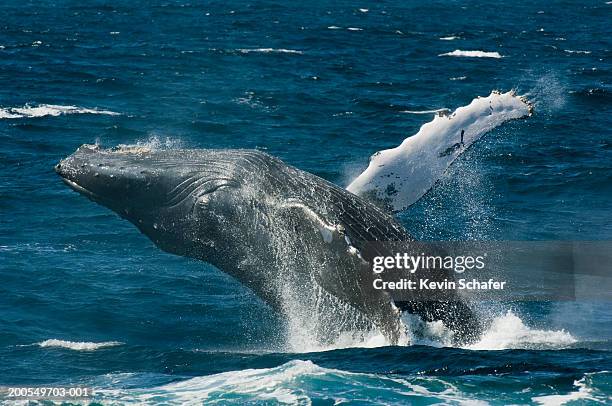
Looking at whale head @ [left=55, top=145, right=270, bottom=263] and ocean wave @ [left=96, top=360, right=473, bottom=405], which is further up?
whale head @ [left=55, top=145, right=270, bottom=263]

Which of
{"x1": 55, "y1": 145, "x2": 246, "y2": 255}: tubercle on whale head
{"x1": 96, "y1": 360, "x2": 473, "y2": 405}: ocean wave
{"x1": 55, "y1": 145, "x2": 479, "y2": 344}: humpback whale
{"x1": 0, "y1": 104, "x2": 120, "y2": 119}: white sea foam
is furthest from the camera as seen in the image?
{"x1": 0, "y1": 104, "x2": 120, "y2": 119}: white sea foam

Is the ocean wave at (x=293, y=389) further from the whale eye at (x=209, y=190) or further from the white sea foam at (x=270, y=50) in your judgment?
the white sea foam at (x=270, y=50)

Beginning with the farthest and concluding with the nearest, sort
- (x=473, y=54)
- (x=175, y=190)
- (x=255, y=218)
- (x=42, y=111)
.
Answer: (x=473, y=54) < (x=42, y=111) < (x=175, y=190) < (x=255, y=218)

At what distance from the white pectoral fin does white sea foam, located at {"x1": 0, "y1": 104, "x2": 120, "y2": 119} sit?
21.2m

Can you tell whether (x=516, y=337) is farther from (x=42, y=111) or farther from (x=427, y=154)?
(x=42, y=111)

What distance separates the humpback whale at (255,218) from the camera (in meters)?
16.6

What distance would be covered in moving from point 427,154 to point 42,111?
22367mm

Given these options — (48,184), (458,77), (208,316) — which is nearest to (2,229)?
(48,184)

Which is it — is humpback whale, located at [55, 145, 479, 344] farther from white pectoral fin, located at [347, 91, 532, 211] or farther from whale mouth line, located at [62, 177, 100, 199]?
white pectoral fin, located at [347, 91, 532, 211]

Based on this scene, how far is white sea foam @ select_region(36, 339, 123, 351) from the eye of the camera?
1878cm

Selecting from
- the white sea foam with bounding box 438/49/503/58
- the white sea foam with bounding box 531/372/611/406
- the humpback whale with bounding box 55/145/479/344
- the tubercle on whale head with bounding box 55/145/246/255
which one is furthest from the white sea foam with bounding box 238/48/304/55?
the white sea foam with bounding box 531/372/611/406

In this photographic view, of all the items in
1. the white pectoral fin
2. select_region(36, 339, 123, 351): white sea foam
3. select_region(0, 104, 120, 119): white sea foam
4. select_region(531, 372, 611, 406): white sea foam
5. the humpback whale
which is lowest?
select_region(531, 372, 611, 406): white sea foam

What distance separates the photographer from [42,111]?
38750 millimetres

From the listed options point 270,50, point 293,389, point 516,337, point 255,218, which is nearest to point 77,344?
point 255,218
